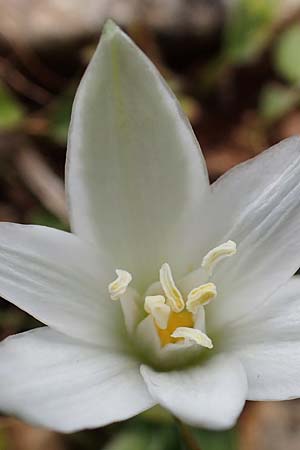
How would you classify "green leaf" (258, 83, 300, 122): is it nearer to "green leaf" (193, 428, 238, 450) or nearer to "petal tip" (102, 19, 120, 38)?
"green leaf" (193, 428, 238, 450)

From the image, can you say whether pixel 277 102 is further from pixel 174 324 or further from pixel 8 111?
pixel 174 324

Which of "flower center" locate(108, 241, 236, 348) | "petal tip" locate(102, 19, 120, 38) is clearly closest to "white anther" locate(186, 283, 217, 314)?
"flower center" locate(108, 241, 236, 348)

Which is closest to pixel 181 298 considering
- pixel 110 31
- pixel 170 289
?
pixel 170 289

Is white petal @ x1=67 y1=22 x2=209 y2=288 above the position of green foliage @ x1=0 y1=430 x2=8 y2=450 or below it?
above

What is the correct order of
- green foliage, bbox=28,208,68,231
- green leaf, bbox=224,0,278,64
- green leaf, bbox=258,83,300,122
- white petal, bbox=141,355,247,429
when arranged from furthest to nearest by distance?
green leaf, bbox=258,83,300,122, green leaf, bbox=224,0,278,64, green foliage, bbox=28,208,68,231, white petal, bbox=141,355,247,429

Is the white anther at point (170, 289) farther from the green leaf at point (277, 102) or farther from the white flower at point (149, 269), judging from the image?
the green leaf at point (277, 102)

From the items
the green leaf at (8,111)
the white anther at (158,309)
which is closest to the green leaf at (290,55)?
the green leaf at (8,111)
